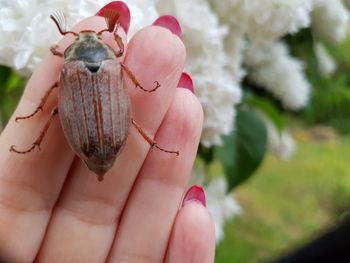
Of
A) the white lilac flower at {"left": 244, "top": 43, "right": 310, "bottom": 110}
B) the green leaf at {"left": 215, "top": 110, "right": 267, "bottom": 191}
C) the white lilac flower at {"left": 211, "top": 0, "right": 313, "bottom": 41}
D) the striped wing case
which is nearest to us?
the striped wing case

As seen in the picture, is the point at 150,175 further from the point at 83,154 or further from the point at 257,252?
the point at 257,252

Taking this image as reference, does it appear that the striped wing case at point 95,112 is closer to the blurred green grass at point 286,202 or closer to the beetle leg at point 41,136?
the beetle leg at point 41,136

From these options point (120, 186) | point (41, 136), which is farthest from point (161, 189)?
point (41, 136)

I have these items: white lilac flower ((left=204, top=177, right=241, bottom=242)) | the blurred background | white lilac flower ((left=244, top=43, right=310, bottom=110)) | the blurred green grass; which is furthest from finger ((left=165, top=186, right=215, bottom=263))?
the blurred green grass

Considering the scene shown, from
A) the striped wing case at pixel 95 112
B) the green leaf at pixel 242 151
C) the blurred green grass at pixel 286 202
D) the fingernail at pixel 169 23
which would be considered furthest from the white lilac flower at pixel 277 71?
the blurred green grass at pixel 286 202

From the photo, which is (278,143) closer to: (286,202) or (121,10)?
(121,10)

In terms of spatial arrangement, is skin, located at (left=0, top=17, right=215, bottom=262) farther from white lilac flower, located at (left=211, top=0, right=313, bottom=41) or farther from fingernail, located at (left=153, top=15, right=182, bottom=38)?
white lilac flower, located at (left=211, top=0, right=313, bottom=41)

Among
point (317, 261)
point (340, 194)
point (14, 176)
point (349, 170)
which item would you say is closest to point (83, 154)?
point (14, 176)
